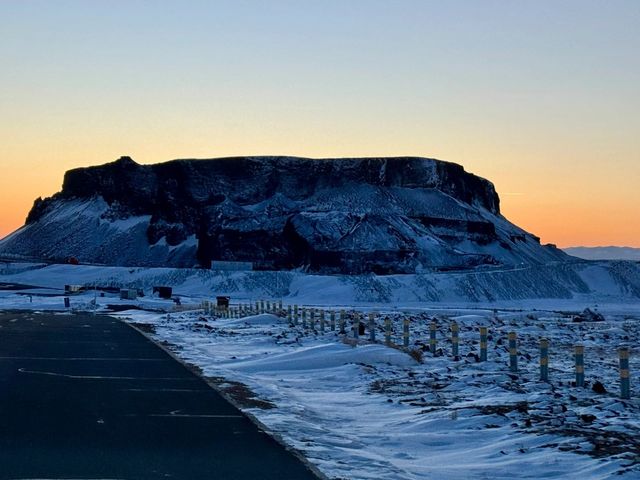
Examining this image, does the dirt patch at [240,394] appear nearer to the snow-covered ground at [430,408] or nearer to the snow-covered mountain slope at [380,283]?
the snow-covered ground at [430,408]

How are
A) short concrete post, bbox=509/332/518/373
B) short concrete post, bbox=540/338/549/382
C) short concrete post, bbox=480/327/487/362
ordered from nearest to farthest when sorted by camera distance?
short concrete post, bbox=540/338/549/382, short concrete post, bbox=509/332/518/373, short concrete post, bbox=480/327/487/362

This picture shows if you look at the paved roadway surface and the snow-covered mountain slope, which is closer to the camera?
the paved roadway surface

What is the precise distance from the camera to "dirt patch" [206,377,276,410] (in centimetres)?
1469

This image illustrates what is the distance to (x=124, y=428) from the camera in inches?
453

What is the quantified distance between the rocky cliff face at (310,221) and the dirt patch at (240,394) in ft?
442

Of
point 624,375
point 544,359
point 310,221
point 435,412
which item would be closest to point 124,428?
point 435,412

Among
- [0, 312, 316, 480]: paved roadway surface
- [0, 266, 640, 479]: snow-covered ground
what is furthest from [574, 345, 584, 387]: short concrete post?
[0, 312, 316, 480]: paved roadway surface

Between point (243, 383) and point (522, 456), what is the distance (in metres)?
8.11

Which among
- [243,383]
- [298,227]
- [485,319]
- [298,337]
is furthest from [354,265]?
[243,383]

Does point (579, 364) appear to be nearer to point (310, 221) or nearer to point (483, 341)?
point (483, 341)

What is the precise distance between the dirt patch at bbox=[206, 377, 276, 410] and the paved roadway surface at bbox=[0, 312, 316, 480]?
31 centimetres

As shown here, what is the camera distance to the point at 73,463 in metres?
9.18

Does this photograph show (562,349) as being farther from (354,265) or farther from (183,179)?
(183,179)

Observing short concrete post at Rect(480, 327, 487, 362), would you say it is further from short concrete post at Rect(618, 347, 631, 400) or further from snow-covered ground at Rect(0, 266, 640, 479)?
short concrete post at Rect(618, 347, 631, 400)
